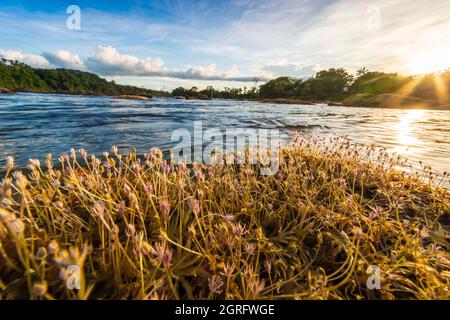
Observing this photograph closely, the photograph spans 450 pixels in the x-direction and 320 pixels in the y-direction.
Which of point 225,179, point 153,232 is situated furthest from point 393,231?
point 153,232

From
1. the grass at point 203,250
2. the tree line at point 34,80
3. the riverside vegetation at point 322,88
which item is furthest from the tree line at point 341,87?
the grass at point 203,250

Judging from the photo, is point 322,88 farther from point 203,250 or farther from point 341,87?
point 203,250

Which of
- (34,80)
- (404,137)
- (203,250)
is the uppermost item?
(34,80)

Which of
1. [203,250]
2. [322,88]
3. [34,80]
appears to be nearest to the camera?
[203,250]

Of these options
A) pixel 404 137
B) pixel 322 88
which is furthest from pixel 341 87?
pixel 404 137

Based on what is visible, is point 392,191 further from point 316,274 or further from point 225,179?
point 225,179

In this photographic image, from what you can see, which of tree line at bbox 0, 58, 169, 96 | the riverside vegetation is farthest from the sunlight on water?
tree line at bbox 0, 58, 169, 96

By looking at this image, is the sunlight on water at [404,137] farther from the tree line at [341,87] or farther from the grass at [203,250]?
the tree line at [341,87]

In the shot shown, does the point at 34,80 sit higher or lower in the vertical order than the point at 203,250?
higher

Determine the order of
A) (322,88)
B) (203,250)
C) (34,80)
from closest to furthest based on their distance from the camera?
(203,250)
(34,80)
(322,88)

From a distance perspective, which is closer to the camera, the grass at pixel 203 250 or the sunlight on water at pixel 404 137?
the grass at pixel 203 250

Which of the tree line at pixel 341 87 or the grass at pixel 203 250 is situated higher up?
the tree line at pixel 341 87

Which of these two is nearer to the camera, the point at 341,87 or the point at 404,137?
the point at 404,137
